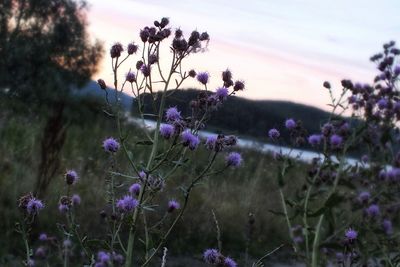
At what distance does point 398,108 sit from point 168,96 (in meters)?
3.29

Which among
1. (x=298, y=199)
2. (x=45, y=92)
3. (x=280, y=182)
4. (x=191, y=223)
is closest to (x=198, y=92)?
(x=280, y=182)

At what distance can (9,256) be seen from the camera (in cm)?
523

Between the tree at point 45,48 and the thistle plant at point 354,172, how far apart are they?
2881 cm

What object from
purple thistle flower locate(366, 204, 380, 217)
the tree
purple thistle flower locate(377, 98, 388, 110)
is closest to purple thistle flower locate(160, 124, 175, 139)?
purple thistle flower locate(377, 98, 388, 110)

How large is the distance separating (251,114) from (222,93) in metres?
1.52

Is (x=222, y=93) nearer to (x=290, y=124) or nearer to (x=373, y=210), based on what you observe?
(x=290, y=124)

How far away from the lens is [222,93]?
259 centimetres

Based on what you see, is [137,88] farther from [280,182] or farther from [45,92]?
[45,92]

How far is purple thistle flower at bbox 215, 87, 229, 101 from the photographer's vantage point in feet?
8.48

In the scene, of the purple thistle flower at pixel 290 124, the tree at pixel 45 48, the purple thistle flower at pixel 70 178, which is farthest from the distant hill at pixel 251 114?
→ the tree at pixel 45 48

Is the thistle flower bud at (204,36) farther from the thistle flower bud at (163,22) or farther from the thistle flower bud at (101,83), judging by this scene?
the thistle flower bud at (101,83)

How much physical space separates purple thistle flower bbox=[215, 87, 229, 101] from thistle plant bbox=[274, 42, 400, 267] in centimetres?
139

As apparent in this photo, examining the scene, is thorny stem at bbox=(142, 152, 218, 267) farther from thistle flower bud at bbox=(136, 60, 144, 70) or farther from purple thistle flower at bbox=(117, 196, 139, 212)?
thistle flower bud at bbox=(136, 60, 144, 70)

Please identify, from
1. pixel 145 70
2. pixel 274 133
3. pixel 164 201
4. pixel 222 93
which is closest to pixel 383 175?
pixel 274 133
